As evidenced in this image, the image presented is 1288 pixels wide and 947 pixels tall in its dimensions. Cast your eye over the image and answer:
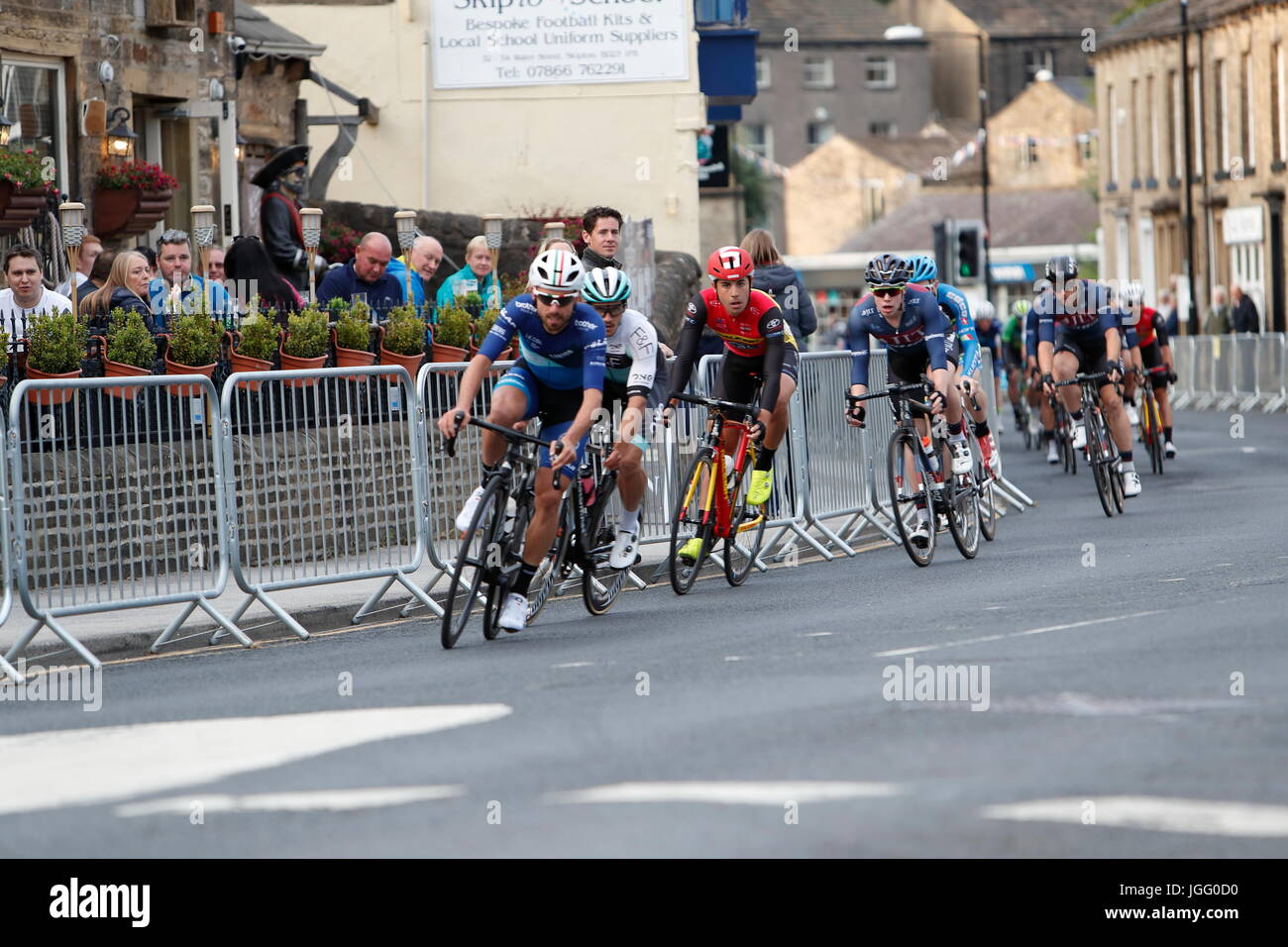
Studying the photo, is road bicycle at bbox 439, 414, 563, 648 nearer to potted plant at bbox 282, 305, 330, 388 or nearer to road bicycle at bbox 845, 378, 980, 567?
road bicycle at bbox 845, 378, 980, 567

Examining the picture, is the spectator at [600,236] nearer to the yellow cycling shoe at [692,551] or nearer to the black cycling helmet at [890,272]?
the black cycling helmet at [890,272]

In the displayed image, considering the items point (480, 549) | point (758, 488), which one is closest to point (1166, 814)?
point (480, 549)

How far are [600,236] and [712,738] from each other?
7076 millimetres

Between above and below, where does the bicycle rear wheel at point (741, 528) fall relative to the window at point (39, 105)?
below

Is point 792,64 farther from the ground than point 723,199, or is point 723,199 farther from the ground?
point 792,64

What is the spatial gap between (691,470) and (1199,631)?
3841mm

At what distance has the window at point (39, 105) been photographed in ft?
66.9

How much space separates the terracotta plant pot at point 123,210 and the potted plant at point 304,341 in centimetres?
594

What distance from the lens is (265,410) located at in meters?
12.4

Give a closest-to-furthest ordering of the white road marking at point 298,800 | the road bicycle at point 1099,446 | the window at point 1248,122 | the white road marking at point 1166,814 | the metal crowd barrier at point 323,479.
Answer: the white road marking at point 1166,814, the white road marking at point 298,800, the metal crowd barrier at point 323,479, the road bicycle at point 1099,446, the window at point 1248,122

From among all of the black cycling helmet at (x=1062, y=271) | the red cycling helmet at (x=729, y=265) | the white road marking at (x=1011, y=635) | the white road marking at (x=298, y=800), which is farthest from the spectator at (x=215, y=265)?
the white road marking at (x=298, y=800)

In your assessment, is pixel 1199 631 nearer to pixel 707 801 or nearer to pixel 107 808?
pixel 707 801
